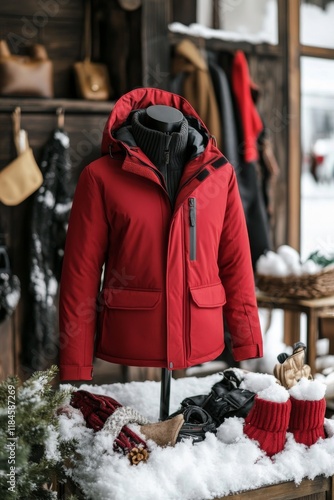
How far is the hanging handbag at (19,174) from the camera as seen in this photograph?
9.79 feet

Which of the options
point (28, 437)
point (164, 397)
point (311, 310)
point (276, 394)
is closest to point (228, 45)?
point (311, 310)

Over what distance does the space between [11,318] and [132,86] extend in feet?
4.30

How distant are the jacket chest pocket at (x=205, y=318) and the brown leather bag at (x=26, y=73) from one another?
1674mm

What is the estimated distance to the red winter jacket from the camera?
1.79 m

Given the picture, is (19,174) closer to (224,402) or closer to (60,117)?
(60,117)

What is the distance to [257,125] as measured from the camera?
3598 mm

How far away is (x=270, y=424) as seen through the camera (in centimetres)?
167

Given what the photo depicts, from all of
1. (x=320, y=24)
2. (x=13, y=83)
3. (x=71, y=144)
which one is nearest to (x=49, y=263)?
(x=71, y=144)

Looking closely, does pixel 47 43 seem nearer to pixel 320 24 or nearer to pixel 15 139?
pixel 15 139

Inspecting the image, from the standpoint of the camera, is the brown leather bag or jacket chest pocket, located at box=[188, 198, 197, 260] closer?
jacket chest pocket, located at box=[188, 198, 197, 260]

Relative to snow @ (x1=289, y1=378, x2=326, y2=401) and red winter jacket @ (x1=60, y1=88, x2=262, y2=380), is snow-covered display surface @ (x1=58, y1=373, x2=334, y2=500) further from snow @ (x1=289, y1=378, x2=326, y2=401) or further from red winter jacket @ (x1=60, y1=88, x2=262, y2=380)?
red winter jacket @ (x1=60, y1=88, x2=262, y2=380)

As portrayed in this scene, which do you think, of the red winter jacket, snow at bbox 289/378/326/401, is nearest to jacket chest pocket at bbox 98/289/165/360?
the red winter jacket

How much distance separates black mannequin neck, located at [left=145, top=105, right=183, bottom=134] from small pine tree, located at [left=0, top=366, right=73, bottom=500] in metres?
0.73

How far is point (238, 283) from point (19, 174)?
1.44 m
